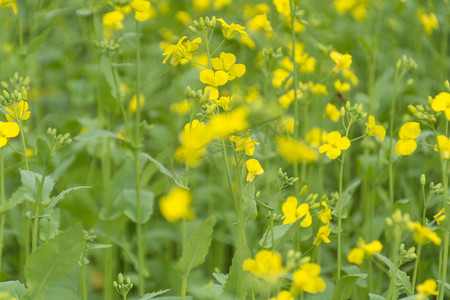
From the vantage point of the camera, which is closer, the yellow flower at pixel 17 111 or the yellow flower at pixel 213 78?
the yellow flower at pixel 213 78

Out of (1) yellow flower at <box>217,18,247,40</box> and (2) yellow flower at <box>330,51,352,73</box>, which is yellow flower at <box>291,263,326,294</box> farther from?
(2) yellow flower at <box>330,51,352,73</box>

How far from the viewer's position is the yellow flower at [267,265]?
1228 mm

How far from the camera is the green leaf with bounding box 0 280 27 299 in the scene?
1.60 m

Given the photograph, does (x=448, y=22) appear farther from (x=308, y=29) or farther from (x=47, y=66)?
(x=47, y=66)

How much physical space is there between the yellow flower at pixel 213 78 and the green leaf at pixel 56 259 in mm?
505

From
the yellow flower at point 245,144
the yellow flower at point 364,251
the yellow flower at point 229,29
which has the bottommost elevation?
the yellow flower at point 364,251

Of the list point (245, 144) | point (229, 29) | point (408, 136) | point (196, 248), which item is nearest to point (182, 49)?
point (229, 29)

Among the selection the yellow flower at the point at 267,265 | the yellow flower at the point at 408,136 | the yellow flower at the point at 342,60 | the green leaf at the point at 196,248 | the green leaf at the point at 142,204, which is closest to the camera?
the yellow flower at the point at 267,265

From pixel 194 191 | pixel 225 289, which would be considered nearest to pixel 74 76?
pixel 194 191

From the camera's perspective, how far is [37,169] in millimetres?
2131

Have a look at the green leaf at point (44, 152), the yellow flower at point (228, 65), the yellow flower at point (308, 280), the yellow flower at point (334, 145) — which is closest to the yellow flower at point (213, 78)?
the yellow flower at point (228, 65)

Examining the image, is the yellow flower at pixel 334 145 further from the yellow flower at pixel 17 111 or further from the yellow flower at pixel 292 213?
the yellow flower at pixel 17 111

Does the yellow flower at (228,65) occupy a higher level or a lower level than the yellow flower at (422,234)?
higher

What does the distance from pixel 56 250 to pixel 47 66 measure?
3024mm
